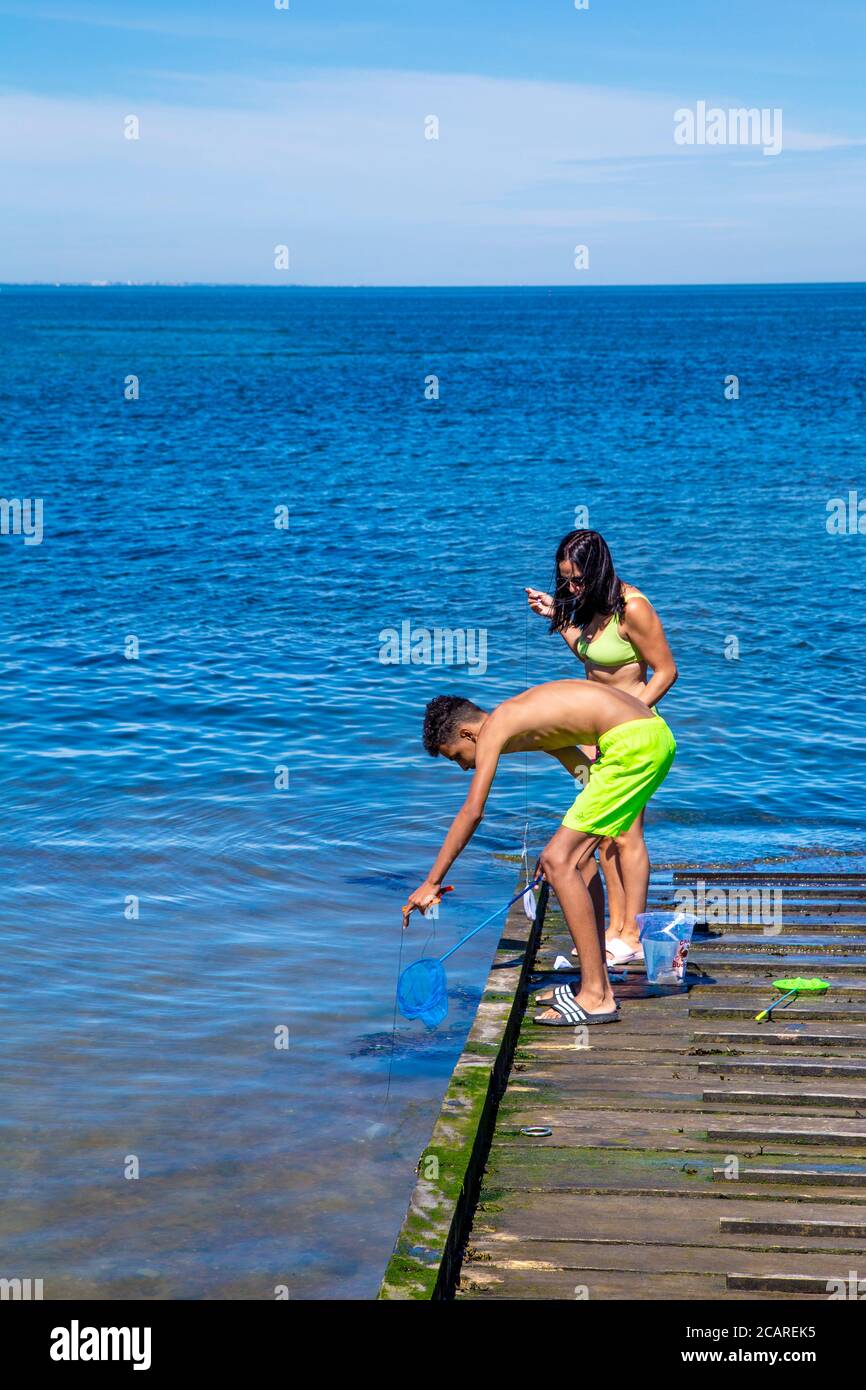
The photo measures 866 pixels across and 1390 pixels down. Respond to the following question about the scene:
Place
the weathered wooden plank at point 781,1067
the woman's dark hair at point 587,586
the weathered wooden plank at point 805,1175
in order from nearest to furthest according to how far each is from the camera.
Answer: the weathered wooden plank at point 805,1175
the weathered wooden plank at point 781,1067
the woman's dark hair at point 587,586

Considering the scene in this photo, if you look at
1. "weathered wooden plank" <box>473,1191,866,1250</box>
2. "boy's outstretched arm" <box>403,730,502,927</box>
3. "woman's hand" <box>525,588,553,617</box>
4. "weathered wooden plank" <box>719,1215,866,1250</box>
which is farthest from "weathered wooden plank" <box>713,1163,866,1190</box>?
"woman's hand" <box>525,588,553,617</box>

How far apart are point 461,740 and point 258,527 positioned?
74.5 ft

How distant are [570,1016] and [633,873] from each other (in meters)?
0.83

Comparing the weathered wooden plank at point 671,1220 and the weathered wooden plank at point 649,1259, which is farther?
the weathered wooden plank at point 671,1220

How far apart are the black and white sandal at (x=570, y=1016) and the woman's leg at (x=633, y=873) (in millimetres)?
654

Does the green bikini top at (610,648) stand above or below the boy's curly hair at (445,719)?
above

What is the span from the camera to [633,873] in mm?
6910

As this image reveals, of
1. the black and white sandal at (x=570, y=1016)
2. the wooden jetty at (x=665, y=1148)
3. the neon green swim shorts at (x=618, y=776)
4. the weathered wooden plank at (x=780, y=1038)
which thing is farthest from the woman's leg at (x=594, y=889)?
the weathered wooden plank at (x=780, y=1038)

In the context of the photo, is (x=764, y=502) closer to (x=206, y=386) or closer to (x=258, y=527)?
(x=258, y=527)

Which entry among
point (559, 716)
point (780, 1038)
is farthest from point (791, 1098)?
point (559, 716)

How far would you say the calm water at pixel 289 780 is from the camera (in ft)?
21.7

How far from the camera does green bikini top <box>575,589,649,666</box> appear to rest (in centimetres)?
687

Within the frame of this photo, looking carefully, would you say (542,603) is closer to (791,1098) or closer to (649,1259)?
(791,1098)

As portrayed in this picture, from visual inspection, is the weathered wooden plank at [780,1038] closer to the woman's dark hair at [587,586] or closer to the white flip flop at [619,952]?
the white flip flop at [619,952]
